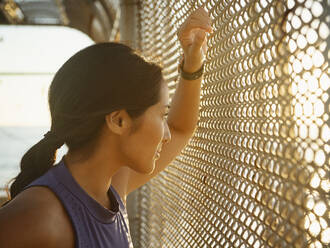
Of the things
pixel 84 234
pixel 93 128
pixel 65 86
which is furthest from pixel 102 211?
pixel 65 86

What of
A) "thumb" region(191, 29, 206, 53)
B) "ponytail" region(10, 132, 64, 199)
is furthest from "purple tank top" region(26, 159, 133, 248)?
"thumb" region(191, 29, 206, 53)

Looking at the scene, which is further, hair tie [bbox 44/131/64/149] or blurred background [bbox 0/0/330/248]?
hair tie [bbox 44/131/64/149]

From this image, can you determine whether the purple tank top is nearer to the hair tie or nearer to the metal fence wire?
the hair tie

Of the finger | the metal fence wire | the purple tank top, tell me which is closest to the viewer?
the metal fence wire

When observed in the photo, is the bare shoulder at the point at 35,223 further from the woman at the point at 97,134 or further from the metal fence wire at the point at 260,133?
the metal fence wire at the point at 260,133

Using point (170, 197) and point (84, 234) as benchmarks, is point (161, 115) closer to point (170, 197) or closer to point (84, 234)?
point (84, 234)

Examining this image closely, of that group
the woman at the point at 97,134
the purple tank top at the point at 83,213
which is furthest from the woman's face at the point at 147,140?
the purple tank top at the point at 83,213

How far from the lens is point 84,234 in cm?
125

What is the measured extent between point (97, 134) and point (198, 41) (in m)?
0.42

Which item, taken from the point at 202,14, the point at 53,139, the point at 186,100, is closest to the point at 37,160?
the point at 53,139

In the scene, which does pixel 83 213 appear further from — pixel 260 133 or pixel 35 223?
pixel 260 133

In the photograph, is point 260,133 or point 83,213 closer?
point 260,133

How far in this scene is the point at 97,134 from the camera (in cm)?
136

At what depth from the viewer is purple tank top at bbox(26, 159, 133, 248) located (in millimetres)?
1250
